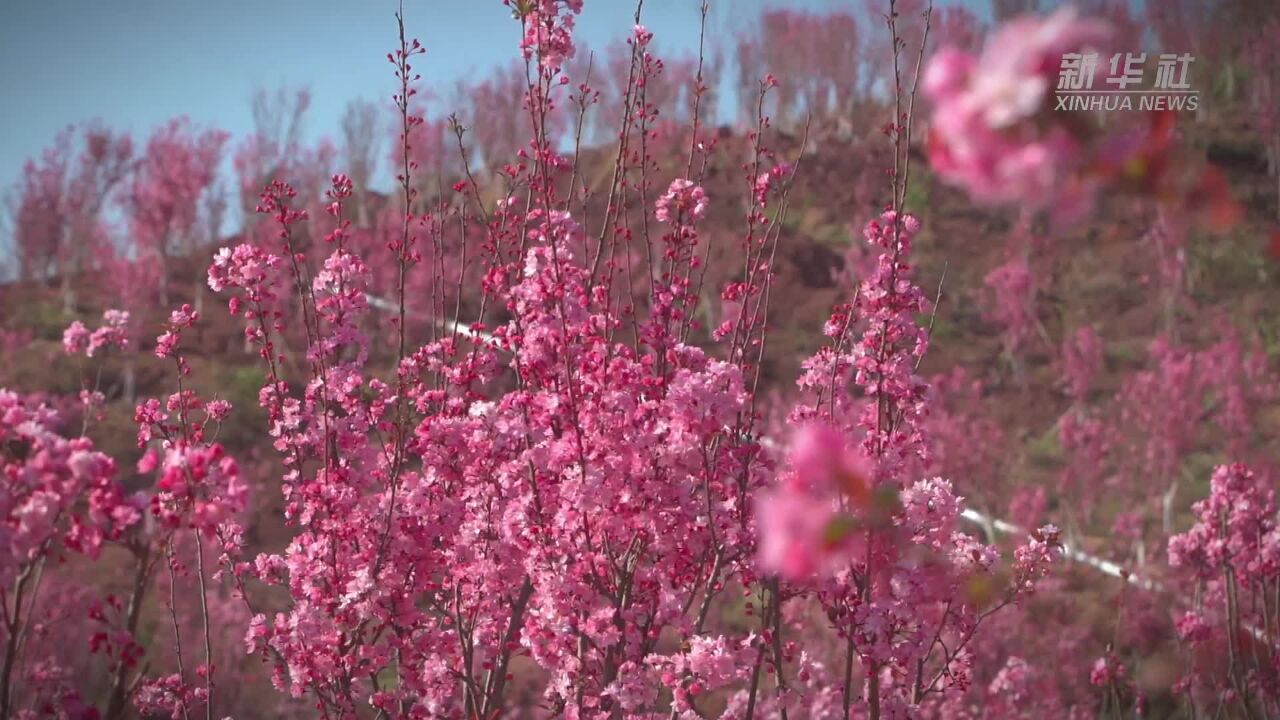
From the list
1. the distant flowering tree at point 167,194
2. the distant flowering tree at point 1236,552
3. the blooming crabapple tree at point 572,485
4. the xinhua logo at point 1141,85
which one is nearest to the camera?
the blooming crabapple tree at point 572,485

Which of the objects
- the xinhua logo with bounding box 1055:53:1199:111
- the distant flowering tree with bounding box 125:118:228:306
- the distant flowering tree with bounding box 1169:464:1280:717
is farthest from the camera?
the distant flowering tree with bounding box 125:118:228:306

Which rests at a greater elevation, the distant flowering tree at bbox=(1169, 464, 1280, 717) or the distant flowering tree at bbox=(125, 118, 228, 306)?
the distant flowering tree at bbox=(125, 118, 228, 306)

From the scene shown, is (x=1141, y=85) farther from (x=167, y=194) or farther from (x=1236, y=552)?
(x=167, y=194)

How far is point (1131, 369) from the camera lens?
14.1 meters

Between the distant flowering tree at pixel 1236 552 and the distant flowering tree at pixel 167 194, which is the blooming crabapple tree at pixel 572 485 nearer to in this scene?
the distant flowering tree at pixel 1236 552

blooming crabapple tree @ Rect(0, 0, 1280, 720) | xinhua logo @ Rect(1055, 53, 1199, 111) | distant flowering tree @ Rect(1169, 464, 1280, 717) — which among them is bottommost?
blooming crabapple tree @ Rect(0, 0, 1280, 720)

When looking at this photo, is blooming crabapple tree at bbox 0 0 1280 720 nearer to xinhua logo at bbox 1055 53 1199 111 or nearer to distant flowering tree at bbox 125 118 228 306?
xinhua logo at bbox 1055 53 1199 111

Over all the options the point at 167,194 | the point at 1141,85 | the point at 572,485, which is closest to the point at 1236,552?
the point at 1141,85

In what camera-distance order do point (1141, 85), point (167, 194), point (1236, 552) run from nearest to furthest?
point (1141, 85)
point (1236, 552)
point (167, 194)

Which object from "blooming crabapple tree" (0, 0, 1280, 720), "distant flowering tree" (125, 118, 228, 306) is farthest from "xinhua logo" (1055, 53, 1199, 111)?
"distant flowering tree" (125, 118, 228, 306)

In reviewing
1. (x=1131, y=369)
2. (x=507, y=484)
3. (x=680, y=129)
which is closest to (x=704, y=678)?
(x=507, y=484)

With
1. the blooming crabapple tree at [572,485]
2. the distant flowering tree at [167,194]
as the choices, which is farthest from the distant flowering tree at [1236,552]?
the distant flowering tree at [167,194]

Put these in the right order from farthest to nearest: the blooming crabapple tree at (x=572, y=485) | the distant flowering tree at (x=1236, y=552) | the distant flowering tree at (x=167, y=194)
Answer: the distant flowering tree at (x=167, y=194) < the distant flowering tree at (x=1236, y=552) < the blooming crabapple tree at (x=572, y=485)

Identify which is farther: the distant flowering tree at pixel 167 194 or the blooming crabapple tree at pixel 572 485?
the distant flowering tree at pixel 167 194
